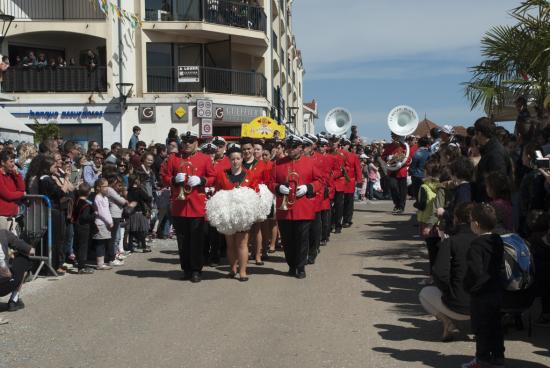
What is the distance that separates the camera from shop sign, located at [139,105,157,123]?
101ft

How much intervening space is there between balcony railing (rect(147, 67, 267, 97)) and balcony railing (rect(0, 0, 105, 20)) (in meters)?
3.19

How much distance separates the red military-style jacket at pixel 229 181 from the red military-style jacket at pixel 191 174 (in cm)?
17

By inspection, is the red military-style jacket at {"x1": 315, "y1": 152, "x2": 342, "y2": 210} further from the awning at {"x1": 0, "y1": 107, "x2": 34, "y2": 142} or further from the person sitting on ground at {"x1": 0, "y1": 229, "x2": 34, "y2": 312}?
the awning at {"x1": 0, "y1": 107, "x2": 34, "y2": 142}

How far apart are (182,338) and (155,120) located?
78.8 ft

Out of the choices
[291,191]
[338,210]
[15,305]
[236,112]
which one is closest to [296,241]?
[291,191]

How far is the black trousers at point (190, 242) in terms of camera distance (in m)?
11.2

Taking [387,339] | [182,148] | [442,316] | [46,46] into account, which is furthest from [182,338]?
[46,46]

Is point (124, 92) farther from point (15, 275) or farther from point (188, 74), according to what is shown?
point (15, 275)

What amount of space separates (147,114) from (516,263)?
82.5 ft

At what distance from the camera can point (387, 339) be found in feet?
25.0

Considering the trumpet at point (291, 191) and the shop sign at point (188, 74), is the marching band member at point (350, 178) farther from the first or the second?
the shop sign at point (188, 74)

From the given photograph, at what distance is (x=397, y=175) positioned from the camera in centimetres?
2133

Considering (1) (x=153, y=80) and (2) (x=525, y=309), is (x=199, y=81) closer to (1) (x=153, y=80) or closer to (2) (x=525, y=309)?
(1) (x=153, y=80)

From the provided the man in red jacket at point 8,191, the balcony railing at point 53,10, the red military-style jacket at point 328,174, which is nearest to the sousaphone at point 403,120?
the red military-style jacket at point 328,174
